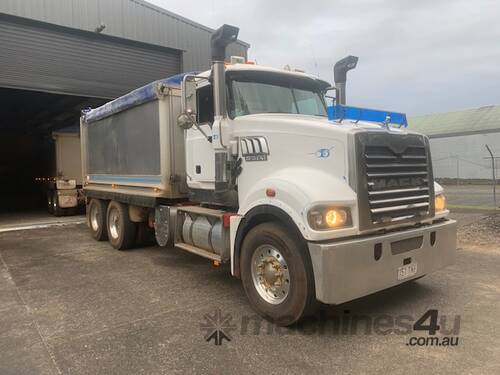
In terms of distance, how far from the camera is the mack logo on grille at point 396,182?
4293mm

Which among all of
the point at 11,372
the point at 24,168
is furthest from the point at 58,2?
the point at 24,168

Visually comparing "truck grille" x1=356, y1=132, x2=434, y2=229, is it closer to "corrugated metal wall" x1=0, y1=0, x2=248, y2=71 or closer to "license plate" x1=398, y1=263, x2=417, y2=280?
"license plate" x1=398, y1=263, x2=417, y2=280

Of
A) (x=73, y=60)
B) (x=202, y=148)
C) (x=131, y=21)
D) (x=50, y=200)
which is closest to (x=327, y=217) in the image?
(x=202, y=148)

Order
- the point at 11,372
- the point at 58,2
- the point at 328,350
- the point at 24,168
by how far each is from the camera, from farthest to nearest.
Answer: the point at 24,168, the point at 58,2, the point at 328,350, the point at 11,372

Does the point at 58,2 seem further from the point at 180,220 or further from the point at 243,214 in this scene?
the point at 243,214

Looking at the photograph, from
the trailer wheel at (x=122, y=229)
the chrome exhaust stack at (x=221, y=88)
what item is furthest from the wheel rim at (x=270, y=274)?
the trailer wheel at (x=122, y=229)

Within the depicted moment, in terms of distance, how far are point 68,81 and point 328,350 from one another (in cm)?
1201

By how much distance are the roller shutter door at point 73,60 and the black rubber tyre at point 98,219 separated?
187 inches

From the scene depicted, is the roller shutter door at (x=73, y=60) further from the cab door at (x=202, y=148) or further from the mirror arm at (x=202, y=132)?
the mirror arm at (x=202, y=132)

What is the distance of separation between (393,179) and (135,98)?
16.0 feet

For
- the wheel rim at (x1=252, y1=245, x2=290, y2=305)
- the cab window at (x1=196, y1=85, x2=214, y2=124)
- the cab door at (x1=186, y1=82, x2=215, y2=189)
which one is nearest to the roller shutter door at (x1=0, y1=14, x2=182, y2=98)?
the cab door at (x1=186, y1=82, x2=215, y2=189)

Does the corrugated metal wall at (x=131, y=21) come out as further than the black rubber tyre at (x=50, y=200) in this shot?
No

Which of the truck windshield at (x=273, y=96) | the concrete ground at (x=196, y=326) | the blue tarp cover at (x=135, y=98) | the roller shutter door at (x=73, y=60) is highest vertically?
the roller shutter door at (x=73, y=60)

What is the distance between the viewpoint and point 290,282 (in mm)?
4184
